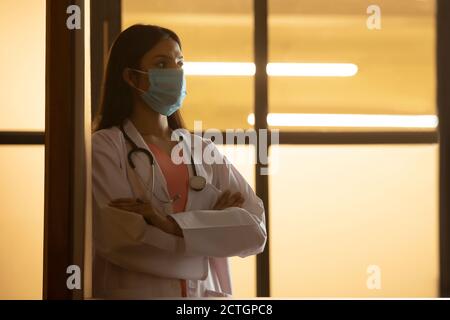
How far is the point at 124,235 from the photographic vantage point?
1091 millimetres

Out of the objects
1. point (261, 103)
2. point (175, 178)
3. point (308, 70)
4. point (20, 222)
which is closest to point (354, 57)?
point (308, 70)

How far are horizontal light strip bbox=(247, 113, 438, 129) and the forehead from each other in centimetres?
18

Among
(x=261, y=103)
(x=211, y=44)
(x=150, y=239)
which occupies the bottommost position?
(x=150, y=239)

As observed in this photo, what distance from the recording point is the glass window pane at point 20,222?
1158mm

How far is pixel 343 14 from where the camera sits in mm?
1193

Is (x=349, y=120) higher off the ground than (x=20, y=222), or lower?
higher

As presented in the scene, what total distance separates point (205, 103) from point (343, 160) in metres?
0.27

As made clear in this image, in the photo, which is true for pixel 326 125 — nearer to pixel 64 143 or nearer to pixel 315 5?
pixel 315 5

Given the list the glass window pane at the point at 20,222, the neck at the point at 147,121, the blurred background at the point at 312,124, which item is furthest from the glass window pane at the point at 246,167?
the glass window pane at the point at 20,222

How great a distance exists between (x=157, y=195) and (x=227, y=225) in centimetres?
13

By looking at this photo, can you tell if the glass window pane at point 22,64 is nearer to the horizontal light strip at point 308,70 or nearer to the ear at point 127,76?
the ear at point 127,76

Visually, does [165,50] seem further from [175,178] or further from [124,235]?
[124,235]

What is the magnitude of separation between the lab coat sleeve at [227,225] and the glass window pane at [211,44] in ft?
0.30

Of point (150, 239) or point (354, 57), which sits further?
point (354, 57)
